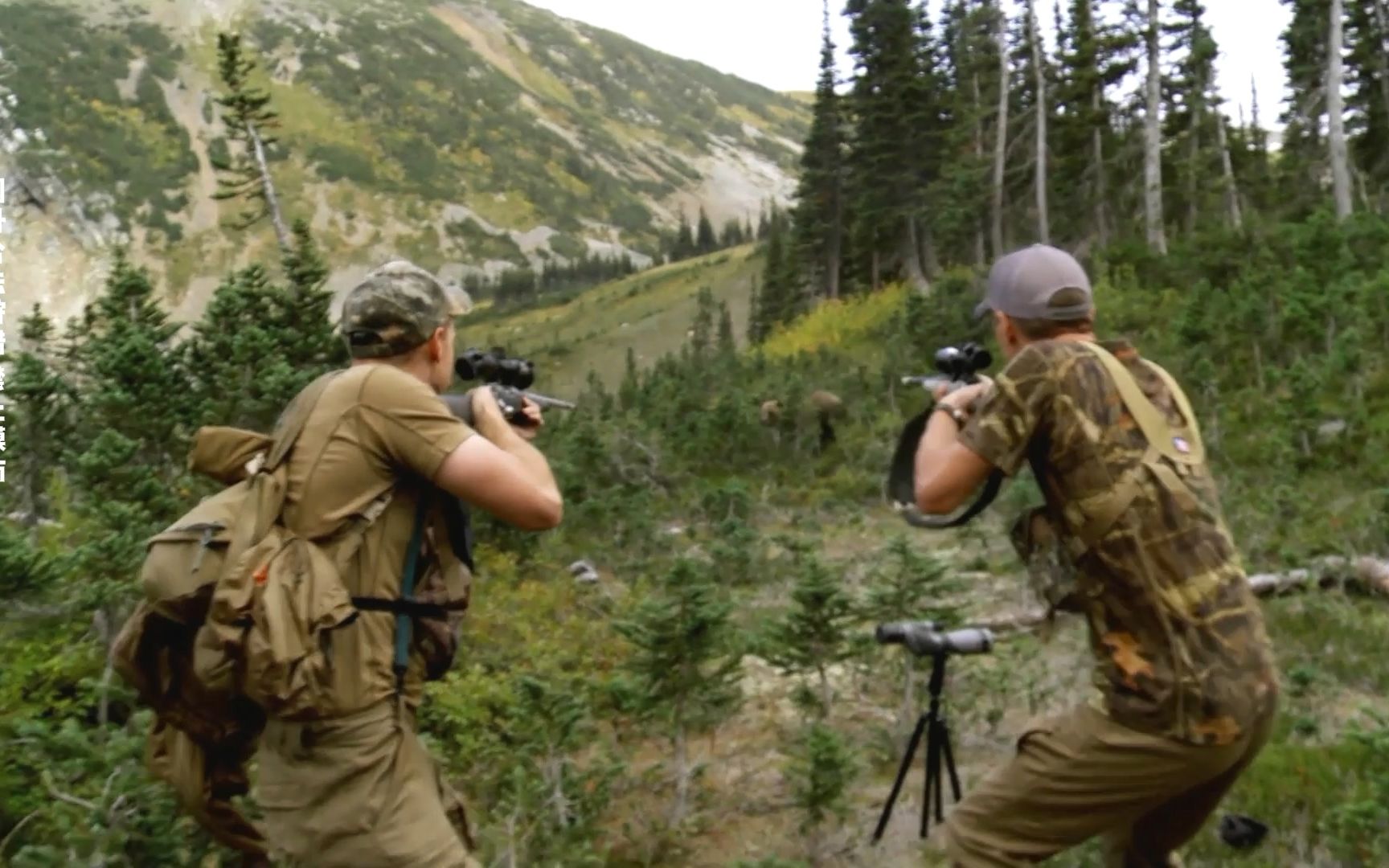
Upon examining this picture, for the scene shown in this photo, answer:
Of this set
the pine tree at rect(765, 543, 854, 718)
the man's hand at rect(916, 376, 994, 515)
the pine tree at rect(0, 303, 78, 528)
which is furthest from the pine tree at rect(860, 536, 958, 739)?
the pine tree at rect(0, 303, 78, 528)

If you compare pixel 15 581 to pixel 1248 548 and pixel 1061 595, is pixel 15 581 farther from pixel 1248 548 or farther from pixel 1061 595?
pixel 1248 548

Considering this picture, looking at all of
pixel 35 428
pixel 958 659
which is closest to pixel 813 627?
pixel 958 659

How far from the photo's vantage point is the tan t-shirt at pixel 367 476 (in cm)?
259

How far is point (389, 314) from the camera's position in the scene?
281 centimetres

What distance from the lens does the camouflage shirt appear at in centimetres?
257

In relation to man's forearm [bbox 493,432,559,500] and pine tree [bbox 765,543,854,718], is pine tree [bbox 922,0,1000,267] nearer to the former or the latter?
pine tree [bbox 765,543,854,718]

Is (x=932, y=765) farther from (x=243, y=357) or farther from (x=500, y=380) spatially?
(x=243, y=357)

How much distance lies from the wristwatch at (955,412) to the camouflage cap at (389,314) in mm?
1378

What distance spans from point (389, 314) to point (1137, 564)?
78.2 inches

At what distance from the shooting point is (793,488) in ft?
49.1

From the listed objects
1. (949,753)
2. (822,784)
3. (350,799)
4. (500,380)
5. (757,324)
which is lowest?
(822,784)

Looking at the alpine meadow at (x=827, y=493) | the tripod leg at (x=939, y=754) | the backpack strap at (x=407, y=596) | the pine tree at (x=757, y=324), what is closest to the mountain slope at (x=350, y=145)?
the pine tree at (x=757, y=324)

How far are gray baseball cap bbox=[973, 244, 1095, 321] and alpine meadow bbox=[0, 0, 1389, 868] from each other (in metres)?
0.85

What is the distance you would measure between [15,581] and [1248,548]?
8.02 m
